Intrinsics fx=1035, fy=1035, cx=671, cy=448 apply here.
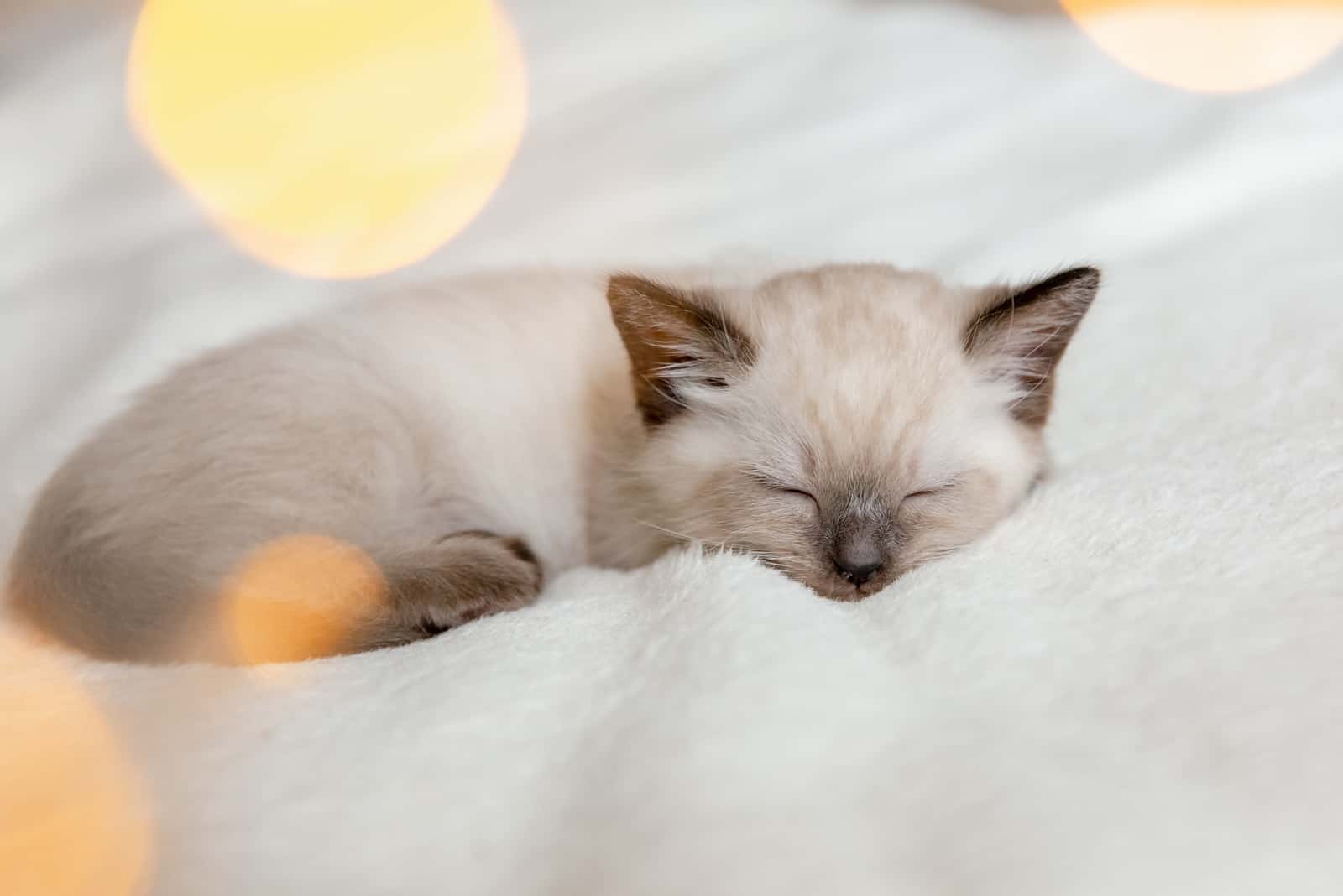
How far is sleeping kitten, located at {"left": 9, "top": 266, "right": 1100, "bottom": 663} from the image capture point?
1.39 meters

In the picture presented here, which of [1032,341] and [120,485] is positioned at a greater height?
[120,485]

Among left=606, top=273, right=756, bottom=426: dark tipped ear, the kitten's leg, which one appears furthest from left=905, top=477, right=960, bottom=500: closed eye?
the kitten's leg

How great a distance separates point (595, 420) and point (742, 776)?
3.19ft

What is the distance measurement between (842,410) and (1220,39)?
7.99ft

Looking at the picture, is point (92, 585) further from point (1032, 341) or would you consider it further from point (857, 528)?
point (1032, 341)

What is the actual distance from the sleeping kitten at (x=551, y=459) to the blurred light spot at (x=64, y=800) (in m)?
0.14

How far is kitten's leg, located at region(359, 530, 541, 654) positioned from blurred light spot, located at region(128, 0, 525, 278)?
1361mm

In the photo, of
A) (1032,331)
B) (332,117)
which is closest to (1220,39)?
(1032,331)

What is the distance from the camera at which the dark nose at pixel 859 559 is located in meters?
1.40

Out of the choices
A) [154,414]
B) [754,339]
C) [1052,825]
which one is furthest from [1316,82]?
[154,414]

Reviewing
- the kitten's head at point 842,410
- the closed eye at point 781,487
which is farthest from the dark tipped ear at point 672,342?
the closed eye at point 781,487

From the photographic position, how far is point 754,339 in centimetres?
157

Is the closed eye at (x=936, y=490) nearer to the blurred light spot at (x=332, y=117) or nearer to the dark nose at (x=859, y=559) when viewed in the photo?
the dark nose at (x=859, y=559)

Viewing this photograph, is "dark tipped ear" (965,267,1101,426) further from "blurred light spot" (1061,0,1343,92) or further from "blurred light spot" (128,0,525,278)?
"blurred light spot" (1061,0,1343,92)
